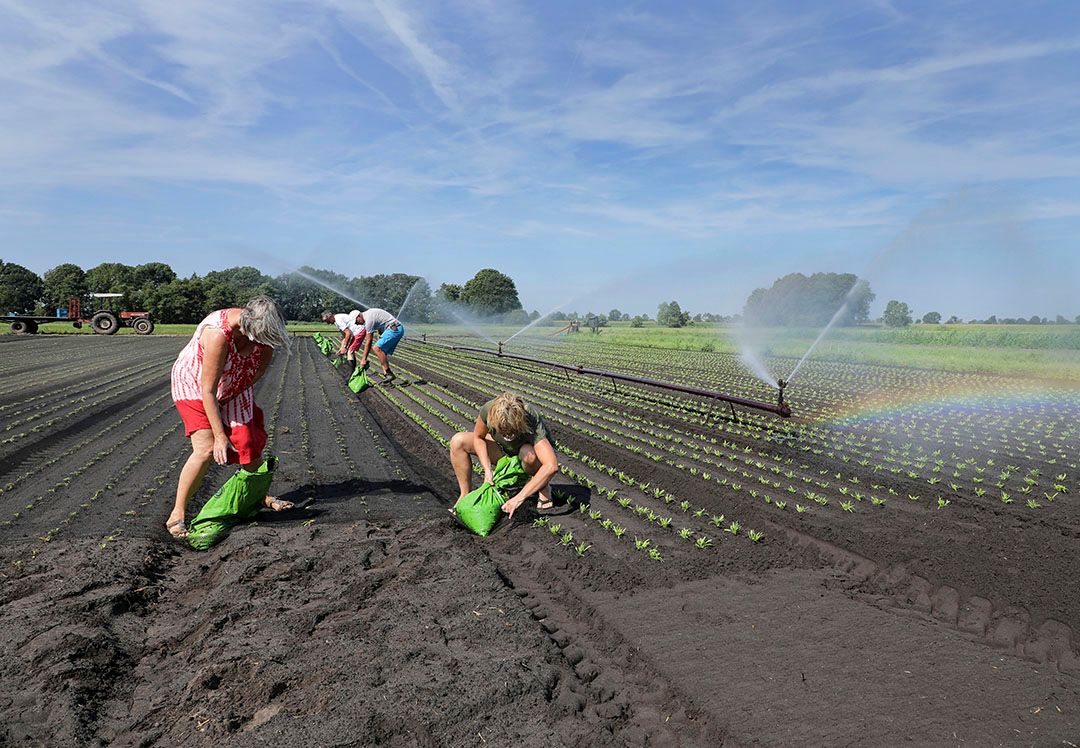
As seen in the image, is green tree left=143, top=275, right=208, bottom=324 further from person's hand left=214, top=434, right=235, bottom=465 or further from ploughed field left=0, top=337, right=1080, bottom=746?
person's hand left=214, top=434, right=235, bottom=465

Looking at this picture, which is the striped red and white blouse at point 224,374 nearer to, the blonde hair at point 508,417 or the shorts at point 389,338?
the blonde hair at point 508,417

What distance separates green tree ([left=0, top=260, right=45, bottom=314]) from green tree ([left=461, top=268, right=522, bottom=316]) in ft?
198

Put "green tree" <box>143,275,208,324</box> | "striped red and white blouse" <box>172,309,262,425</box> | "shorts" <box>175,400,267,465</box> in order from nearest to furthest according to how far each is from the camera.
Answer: "striped red and white blouse" <box>172,309,262,425</box>, "shorts" <box>175,400,267,465</box>, "green tree" <box>143,275,208,324</box>

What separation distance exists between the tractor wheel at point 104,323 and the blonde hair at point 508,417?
4338cm

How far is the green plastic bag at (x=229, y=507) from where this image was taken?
15.9 ft

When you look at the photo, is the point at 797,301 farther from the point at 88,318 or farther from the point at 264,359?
the point at 88,318

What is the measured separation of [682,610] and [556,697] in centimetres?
124

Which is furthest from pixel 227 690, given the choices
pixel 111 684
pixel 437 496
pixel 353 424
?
pixel 353 424

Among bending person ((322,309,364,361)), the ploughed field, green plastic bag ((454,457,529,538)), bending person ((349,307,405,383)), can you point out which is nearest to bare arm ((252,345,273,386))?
the ploughed field

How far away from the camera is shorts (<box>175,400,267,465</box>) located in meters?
4.61

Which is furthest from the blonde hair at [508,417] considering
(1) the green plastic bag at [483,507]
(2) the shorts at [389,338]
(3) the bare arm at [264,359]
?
(2) the shorts at [389,338]

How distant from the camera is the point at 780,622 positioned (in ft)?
12.6

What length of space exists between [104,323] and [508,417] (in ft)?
145

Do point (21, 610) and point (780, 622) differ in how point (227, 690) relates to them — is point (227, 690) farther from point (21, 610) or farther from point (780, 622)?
point (780, 622)
